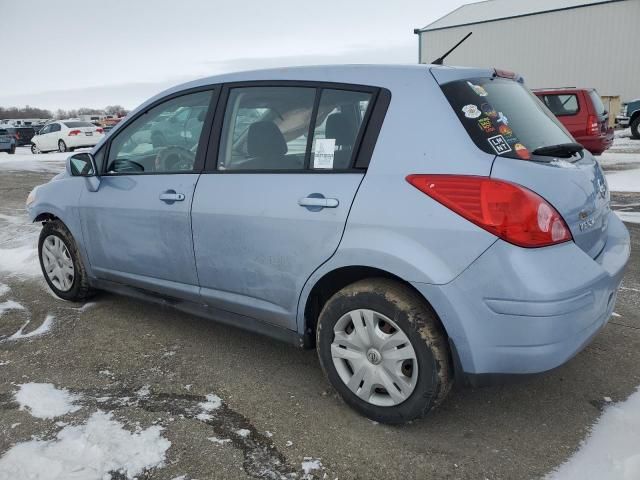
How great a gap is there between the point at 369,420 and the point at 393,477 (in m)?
Result: 0.43

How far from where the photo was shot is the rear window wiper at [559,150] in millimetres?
2525

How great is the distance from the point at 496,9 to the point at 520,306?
3761cm

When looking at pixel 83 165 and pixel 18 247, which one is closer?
pixel 83 165

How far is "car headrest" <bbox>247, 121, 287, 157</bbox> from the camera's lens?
2.99 meters

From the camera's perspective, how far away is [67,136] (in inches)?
936

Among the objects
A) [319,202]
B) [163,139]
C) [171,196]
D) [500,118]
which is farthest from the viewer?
[163,139]

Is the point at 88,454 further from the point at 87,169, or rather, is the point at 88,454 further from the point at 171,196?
the point at 87,169

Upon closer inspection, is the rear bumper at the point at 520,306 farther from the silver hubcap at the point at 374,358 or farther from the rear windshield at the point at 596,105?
the rear windshield at the point at 596,105

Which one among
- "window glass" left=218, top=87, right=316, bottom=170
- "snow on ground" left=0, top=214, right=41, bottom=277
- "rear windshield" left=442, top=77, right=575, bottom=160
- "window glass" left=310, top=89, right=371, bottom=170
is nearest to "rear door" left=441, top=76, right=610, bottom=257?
"rear windshield" left=442, top=77, right=575, bottom=160

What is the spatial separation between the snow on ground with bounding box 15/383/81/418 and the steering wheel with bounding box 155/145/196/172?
4.66ft

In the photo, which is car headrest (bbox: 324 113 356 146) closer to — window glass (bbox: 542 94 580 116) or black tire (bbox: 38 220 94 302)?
black tire (bbox: 38 220 94 302)

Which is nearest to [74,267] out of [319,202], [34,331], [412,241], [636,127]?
[34,331]

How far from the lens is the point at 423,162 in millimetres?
2439

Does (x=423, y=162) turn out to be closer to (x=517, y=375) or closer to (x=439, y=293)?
(x=439, y=293)
